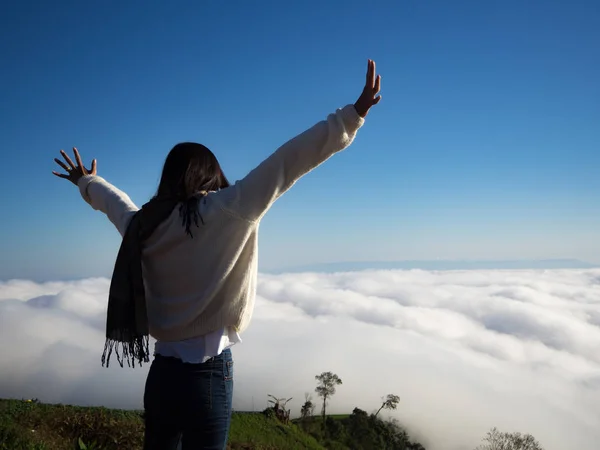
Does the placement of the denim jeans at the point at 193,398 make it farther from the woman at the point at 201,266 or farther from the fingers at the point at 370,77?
the fingers at the point at 370,77

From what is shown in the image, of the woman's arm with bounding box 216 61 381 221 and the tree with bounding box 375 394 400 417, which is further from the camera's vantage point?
the tree with bounding box 375 394 400 417

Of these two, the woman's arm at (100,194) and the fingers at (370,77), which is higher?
the fingers at (370,77)

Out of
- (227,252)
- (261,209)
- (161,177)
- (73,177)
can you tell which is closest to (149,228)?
(161,177)

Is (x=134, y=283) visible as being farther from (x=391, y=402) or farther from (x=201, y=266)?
(x=391, y=402)

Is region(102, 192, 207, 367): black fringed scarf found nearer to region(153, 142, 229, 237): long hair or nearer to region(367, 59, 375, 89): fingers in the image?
region(153, 142, 229, 237): long hair

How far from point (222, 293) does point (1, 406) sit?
293 inches

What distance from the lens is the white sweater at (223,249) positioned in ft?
9.03

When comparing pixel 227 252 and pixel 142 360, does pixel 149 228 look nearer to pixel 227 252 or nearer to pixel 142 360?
pixel 227 252

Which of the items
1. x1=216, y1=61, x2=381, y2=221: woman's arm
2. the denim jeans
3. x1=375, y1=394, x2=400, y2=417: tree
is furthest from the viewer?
x1=375, y1=394, x2=400, y2=417: tree

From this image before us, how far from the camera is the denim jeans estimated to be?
285 cm

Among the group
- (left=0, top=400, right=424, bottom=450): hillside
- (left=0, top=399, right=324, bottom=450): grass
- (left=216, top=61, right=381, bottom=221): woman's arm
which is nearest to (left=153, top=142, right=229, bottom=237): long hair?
(left=216, top=61, right=381, bottom=221): woman's arm

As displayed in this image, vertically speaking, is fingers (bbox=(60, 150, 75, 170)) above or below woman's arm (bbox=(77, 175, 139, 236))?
above

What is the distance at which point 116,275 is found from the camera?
10.6ft

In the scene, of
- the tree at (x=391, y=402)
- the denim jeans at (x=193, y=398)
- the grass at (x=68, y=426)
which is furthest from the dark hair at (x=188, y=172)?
the tree at (x=391, y=402)
